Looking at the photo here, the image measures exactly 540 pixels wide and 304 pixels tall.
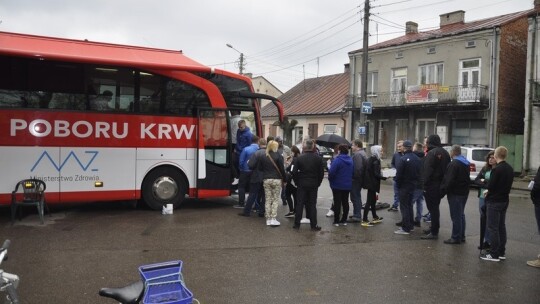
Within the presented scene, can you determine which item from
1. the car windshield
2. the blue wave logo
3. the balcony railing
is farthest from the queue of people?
the balcony railing

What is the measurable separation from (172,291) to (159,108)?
7522 mm

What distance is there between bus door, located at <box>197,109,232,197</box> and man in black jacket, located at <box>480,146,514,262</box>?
6015 millimetres

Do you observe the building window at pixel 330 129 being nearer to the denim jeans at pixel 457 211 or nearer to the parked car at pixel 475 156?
the parked car at pixel 475 156

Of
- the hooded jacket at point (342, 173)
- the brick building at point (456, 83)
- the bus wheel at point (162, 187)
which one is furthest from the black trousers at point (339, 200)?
the brick building at point (456, 83)

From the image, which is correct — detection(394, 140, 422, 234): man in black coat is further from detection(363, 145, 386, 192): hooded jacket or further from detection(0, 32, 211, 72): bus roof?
detection(0, 32, 211, 72): bus roof

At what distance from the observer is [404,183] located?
29.3ft

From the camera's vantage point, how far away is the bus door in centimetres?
1095

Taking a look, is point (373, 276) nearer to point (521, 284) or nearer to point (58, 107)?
point (521, 284)

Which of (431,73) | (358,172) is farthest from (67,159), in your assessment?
(431,73)

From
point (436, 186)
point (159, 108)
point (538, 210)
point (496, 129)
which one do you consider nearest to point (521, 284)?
point (538, 210)

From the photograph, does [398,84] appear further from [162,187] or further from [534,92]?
[162,187]

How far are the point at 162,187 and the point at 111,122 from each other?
1829 millimetres

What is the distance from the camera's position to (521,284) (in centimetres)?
609

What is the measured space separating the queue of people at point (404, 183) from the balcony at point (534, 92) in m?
15.7
